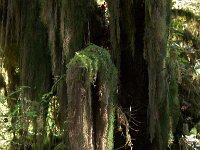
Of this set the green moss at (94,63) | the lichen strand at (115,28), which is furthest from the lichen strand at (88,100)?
the lichen strand at (115,28)

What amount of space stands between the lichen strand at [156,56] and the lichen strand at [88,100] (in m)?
0.96

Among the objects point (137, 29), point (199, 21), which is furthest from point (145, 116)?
A: point (199, 21)

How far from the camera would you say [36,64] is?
488 cm

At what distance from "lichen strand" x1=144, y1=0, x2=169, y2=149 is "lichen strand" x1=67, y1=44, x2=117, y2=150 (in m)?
0.96

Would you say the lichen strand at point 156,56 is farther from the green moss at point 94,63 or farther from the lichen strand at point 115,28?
the green moss at point 94,63

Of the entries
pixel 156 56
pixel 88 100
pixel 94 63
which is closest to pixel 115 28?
pixel 156 56

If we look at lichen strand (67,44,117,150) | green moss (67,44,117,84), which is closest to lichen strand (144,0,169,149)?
green moss (67,44,117,84)

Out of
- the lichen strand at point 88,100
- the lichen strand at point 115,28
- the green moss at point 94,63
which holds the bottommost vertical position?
the lichen strand at point 88,100

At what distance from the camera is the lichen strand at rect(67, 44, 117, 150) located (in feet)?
11.4

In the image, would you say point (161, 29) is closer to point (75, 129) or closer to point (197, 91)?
point (75, 129)

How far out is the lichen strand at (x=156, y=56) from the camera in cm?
442

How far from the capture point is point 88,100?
3.50 m

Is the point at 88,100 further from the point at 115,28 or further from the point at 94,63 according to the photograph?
the point at 115,28

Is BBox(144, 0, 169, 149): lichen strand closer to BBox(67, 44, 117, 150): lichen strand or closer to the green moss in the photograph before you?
the green moss
